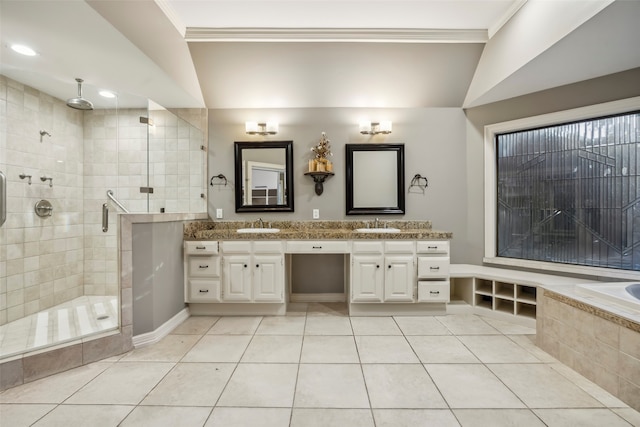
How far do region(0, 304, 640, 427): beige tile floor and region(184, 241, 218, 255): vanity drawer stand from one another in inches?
28.3

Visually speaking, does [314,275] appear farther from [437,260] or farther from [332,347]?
[437,260]

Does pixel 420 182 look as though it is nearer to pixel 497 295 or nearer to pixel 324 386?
pixel 497 295

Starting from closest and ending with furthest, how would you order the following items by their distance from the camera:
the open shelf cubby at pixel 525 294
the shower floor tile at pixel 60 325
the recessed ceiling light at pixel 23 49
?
the shower floor tile at pixel 60 325, the recessed ceiling light at pixel 23 49, the open shelf cubby at pixel 525 294

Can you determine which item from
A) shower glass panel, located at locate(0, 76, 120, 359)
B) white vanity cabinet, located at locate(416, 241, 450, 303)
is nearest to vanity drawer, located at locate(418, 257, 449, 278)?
white vanity cabinet, located at locate(416, 241, 450, 303)

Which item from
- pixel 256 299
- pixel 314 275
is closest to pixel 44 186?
pixel 256 299

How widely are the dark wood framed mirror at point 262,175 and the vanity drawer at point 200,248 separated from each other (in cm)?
65

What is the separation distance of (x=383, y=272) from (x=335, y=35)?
2.34 m

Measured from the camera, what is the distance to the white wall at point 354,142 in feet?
10.4

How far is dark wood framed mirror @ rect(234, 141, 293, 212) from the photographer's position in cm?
317

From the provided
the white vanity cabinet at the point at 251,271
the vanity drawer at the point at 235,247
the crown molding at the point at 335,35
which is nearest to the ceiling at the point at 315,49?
the crown molding at the point at 335,35

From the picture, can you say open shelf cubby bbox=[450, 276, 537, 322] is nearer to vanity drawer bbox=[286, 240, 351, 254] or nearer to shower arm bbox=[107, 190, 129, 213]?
vanity drawer bbox=[286, 240, 351, 254]

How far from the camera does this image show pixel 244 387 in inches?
63.2

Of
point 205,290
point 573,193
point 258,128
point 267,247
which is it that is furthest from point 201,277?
point 573,193

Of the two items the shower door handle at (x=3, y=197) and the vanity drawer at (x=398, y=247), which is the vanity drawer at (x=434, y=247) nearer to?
the vanity drawer at (x=398, y=247)
